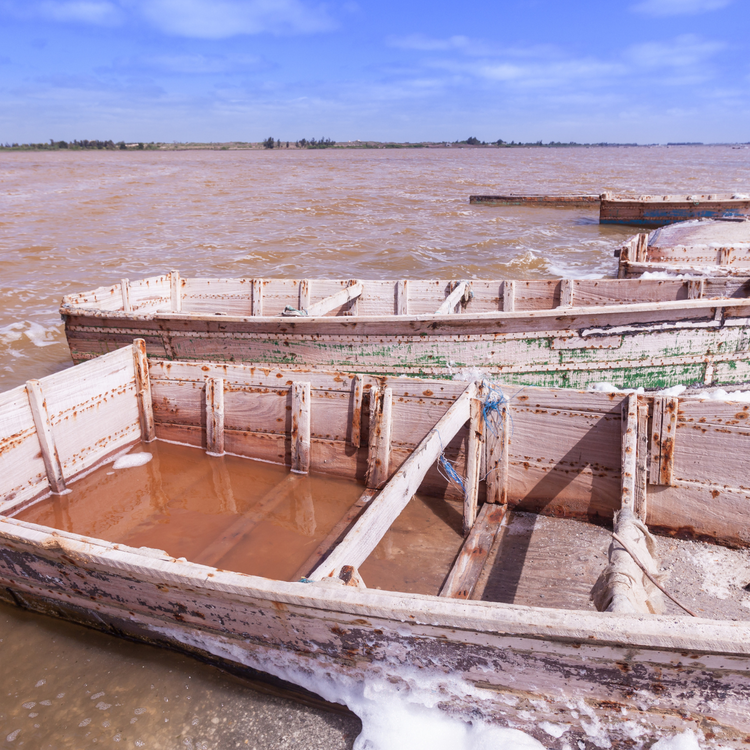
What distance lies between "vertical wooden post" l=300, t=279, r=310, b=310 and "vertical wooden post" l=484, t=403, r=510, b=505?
4.92 meters

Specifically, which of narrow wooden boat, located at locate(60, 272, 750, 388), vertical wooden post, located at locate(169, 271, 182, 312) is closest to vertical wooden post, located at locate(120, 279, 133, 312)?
vertical wooden post, located at locate(169, 271, 182, 312)

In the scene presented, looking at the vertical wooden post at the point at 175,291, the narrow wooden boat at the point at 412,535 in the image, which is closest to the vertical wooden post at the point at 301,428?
the narrow wooden boat at the point at 412,535

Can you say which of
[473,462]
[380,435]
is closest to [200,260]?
[380,435]

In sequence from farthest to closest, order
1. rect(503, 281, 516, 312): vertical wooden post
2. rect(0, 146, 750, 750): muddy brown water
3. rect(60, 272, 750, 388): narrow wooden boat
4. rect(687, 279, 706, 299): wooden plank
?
rect(503, 281, 516, 312): vertical wooden post → rect(687, 279, 706, 299): wooden plank → rect(60, 272, 750, 388): narrow wooden boat → rect(0, 146, 750, 750): muddy brown water

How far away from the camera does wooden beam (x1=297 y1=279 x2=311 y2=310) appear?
8945 mm

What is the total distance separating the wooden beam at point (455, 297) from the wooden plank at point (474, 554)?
323 cm

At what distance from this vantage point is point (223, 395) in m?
5.69

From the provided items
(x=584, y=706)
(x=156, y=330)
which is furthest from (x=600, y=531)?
(x=156, y=330)

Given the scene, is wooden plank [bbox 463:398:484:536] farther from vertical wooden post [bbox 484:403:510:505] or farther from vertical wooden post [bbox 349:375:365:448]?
vertical wooden post [bbox 349:375:365:448]

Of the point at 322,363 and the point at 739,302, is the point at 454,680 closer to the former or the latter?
the point at 322,363

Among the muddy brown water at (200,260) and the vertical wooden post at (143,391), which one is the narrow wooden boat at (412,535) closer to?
the vertical wooden post at (143,391)

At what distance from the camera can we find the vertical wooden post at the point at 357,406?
515cm

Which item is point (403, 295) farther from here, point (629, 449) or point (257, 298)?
point (629, 449)

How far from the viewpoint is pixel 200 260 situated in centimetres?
1895
